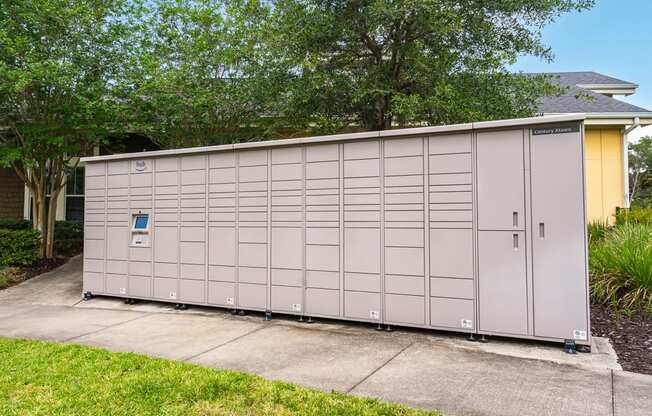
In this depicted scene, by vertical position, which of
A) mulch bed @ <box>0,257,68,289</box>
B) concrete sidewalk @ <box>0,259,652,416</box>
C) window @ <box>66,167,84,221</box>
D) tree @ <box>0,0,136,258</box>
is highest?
tree @ <box>0,0,136,258</box>

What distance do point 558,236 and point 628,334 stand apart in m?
1.47

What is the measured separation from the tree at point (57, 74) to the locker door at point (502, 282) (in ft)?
23.8

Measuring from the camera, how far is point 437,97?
7242 mm

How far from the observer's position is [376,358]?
4.61 meters

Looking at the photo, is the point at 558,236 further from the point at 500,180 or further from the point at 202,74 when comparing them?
the point at 202,74

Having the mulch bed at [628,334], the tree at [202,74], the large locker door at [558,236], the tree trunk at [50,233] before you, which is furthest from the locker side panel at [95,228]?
the mulch bed at [628,334]

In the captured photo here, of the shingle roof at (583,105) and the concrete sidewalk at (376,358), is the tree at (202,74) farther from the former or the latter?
the shingle roof at (583,105)

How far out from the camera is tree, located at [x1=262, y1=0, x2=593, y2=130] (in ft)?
24.0

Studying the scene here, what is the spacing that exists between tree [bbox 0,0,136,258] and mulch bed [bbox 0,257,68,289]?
1414 mm

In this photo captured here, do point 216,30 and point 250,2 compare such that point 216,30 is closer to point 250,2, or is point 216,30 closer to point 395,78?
point 250,2

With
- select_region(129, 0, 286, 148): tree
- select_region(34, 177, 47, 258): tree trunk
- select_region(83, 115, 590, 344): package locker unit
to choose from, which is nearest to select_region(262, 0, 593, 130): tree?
select_region(129, 0, 286, 148): tree

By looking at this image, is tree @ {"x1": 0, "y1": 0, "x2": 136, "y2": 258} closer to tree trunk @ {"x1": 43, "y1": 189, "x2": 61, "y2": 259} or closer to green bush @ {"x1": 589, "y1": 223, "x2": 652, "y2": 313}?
tree trunk @ {"x1": 43, "y1": 189, "x2": 61, "y2": 259}

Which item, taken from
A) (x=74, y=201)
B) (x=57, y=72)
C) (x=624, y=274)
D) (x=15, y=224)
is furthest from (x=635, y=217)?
(x=15, y=224)

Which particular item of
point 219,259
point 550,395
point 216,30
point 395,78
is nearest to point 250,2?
point 216,30
